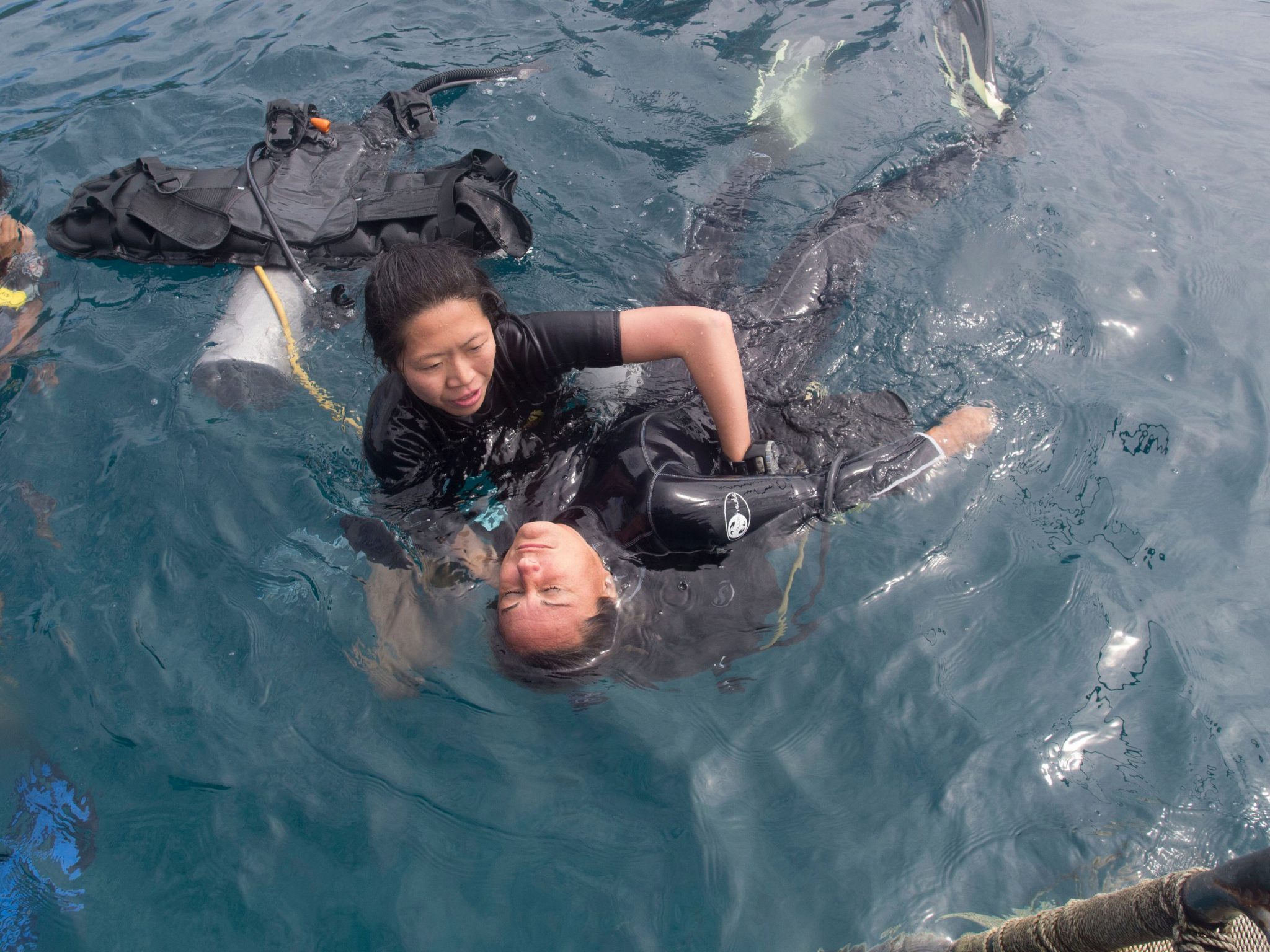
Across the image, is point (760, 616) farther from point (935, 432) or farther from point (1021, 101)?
point (1021, 101)

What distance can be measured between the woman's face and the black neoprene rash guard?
0.18 meters

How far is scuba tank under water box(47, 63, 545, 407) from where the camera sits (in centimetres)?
404

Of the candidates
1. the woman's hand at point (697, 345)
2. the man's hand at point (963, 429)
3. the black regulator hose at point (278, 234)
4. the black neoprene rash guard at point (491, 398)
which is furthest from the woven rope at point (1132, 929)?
the black regulator hose at point (278, 234)

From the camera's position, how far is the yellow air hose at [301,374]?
3748 mm

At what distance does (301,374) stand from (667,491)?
6.92 ft

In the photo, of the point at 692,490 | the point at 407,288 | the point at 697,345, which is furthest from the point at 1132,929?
the point at 407,288

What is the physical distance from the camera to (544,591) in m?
2.38

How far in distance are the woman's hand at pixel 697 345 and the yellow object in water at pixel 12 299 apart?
11.2 ft

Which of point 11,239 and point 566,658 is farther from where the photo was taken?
point 11,239

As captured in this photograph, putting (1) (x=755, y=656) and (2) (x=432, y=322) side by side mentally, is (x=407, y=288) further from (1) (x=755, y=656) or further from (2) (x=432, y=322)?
(1) (x=755, y=656)

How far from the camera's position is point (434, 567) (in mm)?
3086

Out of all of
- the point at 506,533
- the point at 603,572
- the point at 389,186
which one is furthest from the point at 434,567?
the point at 389,186

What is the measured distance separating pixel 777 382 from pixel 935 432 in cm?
66

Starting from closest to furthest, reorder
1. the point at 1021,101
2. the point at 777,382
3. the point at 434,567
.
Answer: the point at 434,567 < the point at 777,382 < the point at 1021,101
